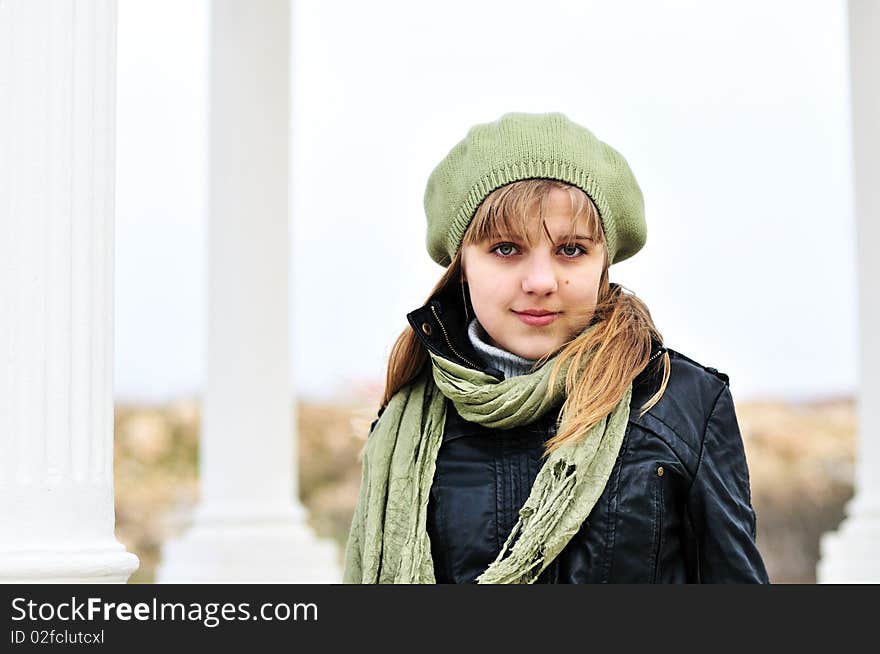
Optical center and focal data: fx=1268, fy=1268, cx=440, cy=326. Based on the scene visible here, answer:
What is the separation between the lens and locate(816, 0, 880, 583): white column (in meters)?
13.9

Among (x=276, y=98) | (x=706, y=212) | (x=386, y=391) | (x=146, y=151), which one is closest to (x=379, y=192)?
(x=146, y=151)

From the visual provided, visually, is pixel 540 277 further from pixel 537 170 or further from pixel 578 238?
pixel 537 170

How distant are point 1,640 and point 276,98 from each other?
33.6 ft

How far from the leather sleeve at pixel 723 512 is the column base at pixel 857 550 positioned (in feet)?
29.5

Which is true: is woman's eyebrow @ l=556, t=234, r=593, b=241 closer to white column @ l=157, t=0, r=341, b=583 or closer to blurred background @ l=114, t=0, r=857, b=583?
white column @ l=157, t=0, r=341, b=583

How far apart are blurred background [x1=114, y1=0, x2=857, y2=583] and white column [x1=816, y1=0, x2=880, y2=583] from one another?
43.2 feet

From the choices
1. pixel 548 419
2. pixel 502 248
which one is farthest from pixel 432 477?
pixel 502 248

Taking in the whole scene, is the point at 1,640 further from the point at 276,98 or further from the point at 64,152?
the point at 276,98

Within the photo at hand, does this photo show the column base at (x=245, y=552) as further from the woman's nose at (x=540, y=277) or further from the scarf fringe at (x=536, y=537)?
the woman's nose at (x=540, y=277)

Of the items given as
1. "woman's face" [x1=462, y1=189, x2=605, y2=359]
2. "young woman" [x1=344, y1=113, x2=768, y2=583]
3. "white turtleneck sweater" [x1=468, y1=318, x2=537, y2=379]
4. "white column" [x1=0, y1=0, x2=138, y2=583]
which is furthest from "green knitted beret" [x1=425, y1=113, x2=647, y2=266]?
"white column" [x1=0, y1=0, x2=138, y2=583]

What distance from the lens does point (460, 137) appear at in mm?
30062

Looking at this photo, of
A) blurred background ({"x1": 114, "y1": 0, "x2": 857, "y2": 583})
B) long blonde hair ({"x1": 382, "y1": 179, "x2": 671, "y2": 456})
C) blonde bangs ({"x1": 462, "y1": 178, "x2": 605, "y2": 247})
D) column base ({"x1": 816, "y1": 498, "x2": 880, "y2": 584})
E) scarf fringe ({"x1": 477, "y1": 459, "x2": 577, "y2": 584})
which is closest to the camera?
scarf fringe ({"x1": 477, "y1": 459, "x2": 577, "y2": 584})

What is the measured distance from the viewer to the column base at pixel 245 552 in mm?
13891

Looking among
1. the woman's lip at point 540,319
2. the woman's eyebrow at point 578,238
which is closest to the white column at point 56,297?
the woman's lip at point 540,319
